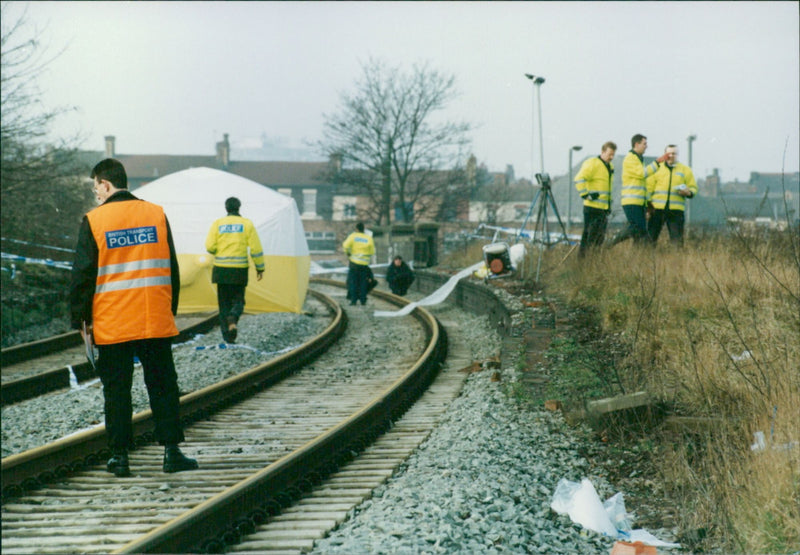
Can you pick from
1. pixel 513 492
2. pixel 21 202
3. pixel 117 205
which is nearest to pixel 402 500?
pixel 513 492

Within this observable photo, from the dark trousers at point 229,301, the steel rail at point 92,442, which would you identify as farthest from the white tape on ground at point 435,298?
the steel rail at point 92,442

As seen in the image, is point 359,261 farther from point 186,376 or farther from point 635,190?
point 186,376

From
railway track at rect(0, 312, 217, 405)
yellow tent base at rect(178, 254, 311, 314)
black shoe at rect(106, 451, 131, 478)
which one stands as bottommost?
railway track at rect(0, 312, 217, 405)

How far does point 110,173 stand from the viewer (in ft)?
17.9

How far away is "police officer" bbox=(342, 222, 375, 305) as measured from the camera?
19.0m

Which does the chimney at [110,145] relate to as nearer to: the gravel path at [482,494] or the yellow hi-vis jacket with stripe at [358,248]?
the yellow hi-vis jacket with stripe at [358,248]

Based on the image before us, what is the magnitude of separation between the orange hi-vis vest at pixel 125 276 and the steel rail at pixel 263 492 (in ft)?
3.98

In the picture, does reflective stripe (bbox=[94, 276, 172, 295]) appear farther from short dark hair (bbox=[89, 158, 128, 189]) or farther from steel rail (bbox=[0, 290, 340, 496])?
steel rail (bbox=[0, 290, 340, 496])

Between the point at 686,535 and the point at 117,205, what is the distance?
3.81 metres

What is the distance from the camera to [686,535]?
438 centimetres

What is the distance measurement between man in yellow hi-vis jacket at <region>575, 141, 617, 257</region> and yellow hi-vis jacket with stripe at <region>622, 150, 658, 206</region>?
0.78 feet

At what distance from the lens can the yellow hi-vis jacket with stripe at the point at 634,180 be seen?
41.5ft

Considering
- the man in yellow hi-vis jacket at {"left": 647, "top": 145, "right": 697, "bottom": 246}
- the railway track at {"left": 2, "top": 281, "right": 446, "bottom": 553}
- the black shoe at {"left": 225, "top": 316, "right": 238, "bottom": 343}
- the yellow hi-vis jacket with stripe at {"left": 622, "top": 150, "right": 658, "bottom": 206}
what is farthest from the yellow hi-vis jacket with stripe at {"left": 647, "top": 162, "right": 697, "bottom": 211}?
the black shoe at {"left": 225, "top": 316, "right": 238, "bottom": 343}

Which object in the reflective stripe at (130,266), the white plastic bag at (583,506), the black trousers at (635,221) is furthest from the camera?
the black trousers at (635,221)
